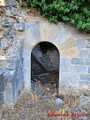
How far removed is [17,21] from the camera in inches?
259

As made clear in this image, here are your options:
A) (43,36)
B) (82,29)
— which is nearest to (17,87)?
(43,36)

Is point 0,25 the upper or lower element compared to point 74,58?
upper

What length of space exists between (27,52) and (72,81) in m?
1.44

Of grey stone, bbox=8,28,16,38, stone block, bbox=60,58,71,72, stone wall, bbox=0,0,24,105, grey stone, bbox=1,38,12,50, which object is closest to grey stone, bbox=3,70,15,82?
stone wall, bbox=0,0,24,105

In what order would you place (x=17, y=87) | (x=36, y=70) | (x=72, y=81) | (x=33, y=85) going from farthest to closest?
(x=36, y=70) < (x=33, y=85) < (x=72, y=81) < (x=17, y=87)

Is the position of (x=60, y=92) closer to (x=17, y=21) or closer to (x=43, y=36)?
(x=43, y=36)

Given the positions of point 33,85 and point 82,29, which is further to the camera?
point 33,85

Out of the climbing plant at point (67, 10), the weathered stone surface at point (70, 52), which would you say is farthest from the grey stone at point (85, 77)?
the climbing plant at point (67, 10)

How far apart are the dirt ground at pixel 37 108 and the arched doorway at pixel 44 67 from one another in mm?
917

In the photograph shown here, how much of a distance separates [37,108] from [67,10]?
2.47 m

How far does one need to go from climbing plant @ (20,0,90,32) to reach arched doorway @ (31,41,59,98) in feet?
6.75

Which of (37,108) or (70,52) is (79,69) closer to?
(70,52)

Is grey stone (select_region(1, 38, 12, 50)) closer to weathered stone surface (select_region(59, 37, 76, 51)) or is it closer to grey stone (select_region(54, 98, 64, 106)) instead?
weathered stone surface (select_region(59, 37, 76, 51))

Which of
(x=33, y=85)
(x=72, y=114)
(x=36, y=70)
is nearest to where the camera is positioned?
(x=72, y=114)
